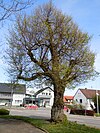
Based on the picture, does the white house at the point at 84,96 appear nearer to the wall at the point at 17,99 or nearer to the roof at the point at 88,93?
the roof at the point at 88,93

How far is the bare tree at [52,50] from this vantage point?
21.3 meters

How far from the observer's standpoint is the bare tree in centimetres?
2131

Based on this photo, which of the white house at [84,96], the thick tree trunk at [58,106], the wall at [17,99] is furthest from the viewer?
the wall at [17,99]

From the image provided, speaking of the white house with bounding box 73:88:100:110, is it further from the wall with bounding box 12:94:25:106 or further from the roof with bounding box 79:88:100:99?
the wall with bounding box 12:94:25:106

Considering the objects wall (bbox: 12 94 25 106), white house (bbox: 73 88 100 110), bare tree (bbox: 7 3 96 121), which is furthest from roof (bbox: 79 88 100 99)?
bare tree (bbox: 7 3 96 121)

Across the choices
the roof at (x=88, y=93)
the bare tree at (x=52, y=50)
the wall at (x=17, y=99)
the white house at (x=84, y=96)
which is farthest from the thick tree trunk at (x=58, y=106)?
the wall at (x=17, y=99)

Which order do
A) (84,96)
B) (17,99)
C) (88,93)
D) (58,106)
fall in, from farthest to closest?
(17,99)
(88,93)
(84,96)
(58,106)

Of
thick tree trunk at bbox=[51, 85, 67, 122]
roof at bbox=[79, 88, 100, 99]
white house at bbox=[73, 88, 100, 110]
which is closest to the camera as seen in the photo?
thick tree trunk at bbox=[51, 85, 67, 122]

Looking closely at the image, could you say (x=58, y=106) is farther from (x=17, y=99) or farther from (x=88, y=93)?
(x=17, y=99)

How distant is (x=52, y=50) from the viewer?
21812mm

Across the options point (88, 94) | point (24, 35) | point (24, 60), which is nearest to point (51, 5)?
point (24, 35)

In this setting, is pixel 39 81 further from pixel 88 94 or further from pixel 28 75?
pixel 88 94

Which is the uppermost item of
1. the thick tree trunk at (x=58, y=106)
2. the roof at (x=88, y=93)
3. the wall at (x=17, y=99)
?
the roof at (x=88, y=93)

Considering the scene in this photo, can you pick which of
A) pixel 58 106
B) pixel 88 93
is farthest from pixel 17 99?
pixel 58 106
